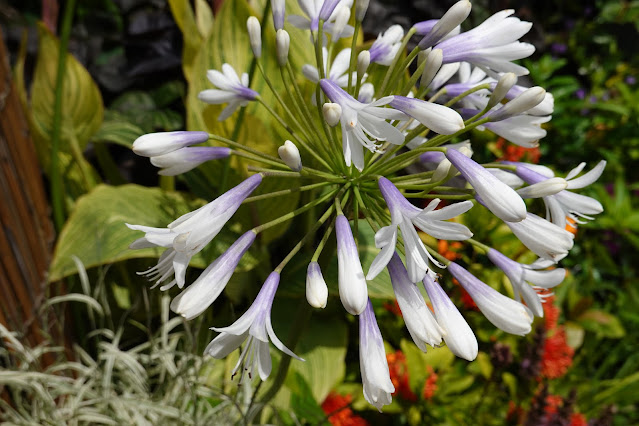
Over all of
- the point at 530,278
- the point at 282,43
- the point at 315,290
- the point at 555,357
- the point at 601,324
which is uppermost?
the point at 282,43

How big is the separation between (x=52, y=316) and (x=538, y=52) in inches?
92.5

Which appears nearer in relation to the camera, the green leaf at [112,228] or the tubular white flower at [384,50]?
the tubular white flower at [384,50]

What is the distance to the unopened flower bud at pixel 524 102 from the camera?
62cm

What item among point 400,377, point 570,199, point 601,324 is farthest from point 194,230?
point 601,324

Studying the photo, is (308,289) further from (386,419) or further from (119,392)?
(119,392)

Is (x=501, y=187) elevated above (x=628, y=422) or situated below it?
Result: above

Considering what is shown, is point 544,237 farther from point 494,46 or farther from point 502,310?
point 494,46

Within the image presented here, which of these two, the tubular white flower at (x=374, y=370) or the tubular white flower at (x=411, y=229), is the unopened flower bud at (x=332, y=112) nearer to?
the tubular white flower at (x=411, y=229)

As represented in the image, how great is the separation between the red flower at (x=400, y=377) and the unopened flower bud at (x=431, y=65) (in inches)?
32.6

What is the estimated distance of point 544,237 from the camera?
625 millimetres

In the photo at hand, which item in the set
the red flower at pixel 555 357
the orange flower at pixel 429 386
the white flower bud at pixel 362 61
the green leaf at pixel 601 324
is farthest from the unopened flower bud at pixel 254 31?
the green leaf at pixel 601 324

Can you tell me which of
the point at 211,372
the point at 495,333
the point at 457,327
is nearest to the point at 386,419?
the point at 495,333

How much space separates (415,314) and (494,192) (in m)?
0.17

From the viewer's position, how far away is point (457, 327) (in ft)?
2.00
